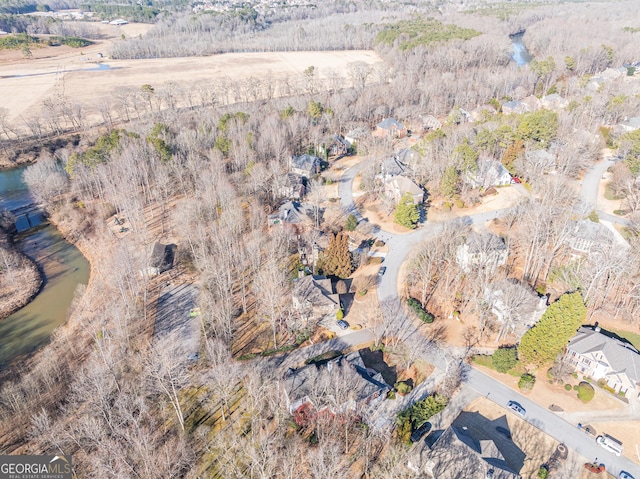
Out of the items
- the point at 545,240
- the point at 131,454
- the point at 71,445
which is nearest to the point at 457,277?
the point at 545,240

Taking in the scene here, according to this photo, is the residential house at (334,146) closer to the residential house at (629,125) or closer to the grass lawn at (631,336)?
the residential house at (629,125)

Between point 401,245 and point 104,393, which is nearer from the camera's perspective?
point 104,393

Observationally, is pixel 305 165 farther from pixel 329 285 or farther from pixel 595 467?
pixel 595 467

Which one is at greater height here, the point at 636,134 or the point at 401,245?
the point at 636,134

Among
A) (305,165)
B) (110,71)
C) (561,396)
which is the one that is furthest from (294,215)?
(110,71)

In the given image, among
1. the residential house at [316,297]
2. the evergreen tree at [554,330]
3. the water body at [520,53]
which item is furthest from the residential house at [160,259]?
the water body at [520,53]

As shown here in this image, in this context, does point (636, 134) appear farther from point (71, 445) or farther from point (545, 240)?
point (71, 445)

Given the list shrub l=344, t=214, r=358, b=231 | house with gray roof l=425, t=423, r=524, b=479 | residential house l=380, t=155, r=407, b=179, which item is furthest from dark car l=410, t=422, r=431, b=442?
residential house l=380, t=155, r=407, b=179

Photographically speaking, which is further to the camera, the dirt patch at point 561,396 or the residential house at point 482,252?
the residential house at point 482,252
